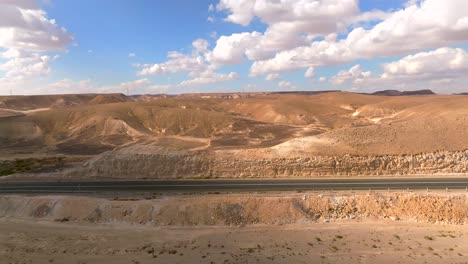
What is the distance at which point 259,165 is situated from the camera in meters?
43.0

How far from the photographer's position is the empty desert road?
35.8 m

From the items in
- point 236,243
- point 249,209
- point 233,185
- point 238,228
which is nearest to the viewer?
A: point 236,243

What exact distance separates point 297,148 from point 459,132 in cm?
1886

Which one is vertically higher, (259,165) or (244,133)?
(259,165)

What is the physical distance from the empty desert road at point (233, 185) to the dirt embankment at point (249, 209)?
4158 mm

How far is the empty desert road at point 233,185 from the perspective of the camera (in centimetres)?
3584

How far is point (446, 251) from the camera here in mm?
24375

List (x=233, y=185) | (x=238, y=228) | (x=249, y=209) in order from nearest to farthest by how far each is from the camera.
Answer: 1. (x=238, y=228)
2. (x=249, y=209)
3. (x=233, y=185)

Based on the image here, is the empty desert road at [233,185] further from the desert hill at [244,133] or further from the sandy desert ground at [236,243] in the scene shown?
the sandy desert ground at [236,243]

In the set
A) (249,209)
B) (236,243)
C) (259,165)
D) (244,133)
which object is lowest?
(236,243)

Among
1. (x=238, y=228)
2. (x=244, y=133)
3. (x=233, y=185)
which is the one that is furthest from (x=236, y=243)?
(x=244, y=133)

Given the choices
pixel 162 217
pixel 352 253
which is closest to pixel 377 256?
pixel 352 253

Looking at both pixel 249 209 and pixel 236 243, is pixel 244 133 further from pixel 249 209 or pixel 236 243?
pixel 236 243

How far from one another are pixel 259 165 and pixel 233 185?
19.1ft
